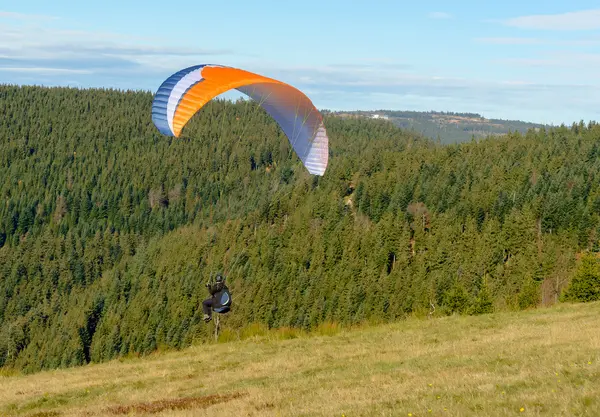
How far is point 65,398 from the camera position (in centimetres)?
2102

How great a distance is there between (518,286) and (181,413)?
8399 centimetres

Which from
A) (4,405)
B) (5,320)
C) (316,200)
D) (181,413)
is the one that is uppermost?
(181,413)

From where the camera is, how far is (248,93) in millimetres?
30234

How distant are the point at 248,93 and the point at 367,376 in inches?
557

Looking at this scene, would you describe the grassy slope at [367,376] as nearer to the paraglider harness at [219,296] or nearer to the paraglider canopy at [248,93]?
the paraglider harness at [219,296]

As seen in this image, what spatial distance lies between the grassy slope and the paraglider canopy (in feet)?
25.4

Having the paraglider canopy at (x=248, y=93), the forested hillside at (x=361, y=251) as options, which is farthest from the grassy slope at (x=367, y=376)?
the forested hillside at (x=361, y=251)

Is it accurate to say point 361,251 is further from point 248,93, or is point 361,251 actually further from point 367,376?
point 367,376

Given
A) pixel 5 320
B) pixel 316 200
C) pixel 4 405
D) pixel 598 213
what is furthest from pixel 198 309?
pixel 4 405

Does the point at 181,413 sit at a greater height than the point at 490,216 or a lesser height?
greater

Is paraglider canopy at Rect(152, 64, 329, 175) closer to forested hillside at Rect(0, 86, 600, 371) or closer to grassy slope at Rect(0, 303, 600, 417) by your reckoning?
grassy slope at Rect(0, 303, 600, 417)

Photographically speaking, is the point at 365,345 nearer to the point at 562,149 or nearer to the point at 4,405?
the point at 4,405

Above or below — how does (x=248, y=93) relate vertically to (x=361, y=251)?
above

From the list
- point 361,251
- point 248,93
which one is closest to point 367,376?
point 248,93
